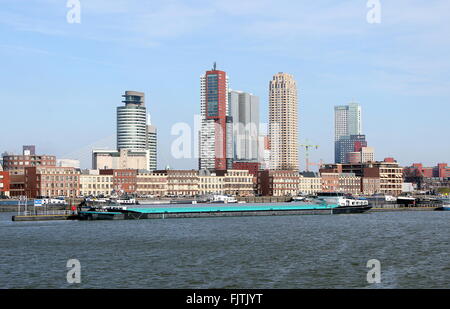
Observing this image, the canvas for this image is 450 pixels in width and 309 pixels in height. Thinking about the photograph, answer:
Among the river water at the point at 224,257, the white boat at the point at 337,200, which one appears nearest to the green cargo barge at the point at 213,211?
the white boat at the point at 337,200

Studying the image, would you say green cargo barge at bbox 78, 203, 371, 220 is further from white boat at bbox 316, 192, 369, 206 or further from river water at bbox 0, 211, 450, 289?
river water at bbox 0, 211, 450, 289

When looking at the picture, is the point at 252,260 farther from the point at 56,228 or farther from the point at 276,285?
the point at 56,228

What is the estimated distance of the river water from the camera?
42.0 meters

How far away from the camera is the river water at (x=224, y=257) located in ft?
138

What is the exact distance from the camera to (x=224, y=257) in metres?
54.5

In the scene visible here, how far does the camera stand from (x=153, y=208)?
121 metres

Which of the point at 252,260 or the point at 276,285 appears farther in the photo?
the point at 252,260

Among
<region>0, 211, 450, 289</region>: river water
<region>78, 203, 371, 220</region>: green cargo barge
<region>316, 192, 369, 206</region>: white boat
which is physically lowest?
<region>0, 211, 450, 289</region>: river water

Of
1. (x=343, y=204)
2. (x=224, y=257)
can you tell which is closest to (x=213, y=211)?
(x=343, y=204)


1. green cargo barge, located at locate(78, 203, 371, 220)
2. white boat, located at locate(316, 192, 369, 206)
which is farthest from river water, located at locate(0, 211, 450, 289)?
white boat, located at locate(316, 192, 369, 206)
